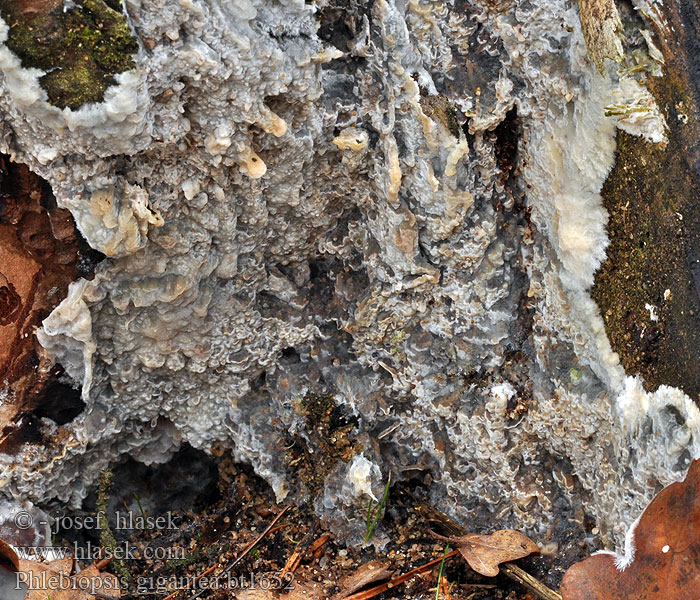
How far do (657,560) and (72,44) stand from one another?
1.69 metres

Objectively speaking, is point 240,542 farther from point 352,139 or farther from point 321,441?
point 352,139

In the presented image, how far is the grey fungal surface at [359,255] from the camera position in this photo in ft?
5.41

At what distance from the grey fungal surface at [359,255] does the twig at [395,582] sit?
17cm

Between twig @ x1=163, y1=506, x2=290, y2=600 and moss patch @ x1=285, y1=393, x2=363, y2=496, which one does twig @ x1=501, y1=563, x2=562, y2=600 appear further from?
twig @ x1=163, y1=506, x2=290, y2=600

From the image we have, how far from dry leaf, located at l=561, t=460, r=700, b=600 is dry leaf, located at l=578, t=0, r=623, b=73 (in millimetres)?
931

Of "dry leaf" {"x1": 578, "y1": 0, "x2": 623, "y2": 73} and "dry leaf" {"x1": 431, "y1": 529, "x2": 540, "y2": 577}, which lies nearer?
"dry leaf" {"x1": 578, "y1": 0, "x2": 623, "y2": 73}

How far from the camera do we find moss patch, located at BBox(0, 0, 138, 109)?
4.80 ft

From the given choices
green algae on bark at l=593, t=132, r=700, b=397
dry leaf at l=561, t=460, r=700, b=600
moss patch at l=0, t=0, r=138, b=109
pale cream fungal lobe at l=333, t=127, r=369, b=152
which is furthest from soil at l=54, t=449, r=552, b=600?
moss patch at l=0, t=0, r=138, b=109

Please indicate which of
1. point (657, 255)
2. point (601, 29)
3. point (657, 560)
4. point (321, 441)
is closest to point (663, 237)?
point (657, 255)

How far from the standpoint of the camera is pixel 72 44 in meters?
1.50

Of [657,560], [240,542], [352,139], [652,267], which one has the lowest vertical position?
[240,542]

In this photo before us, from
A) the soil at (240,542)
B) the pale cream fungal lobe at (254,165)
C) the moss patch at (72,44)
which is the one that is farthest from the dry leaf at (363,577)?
the moss patch at (72,44)

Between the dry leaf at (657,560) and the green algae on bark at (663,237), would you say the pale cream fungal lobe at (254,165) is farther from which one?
the dry leaf at (657,560)

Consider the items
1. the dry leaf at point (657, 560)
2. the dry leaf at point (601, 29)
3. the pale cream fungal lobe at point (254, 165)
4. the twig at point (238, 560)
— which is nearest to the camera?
the dry leaf at point (657, 560)
